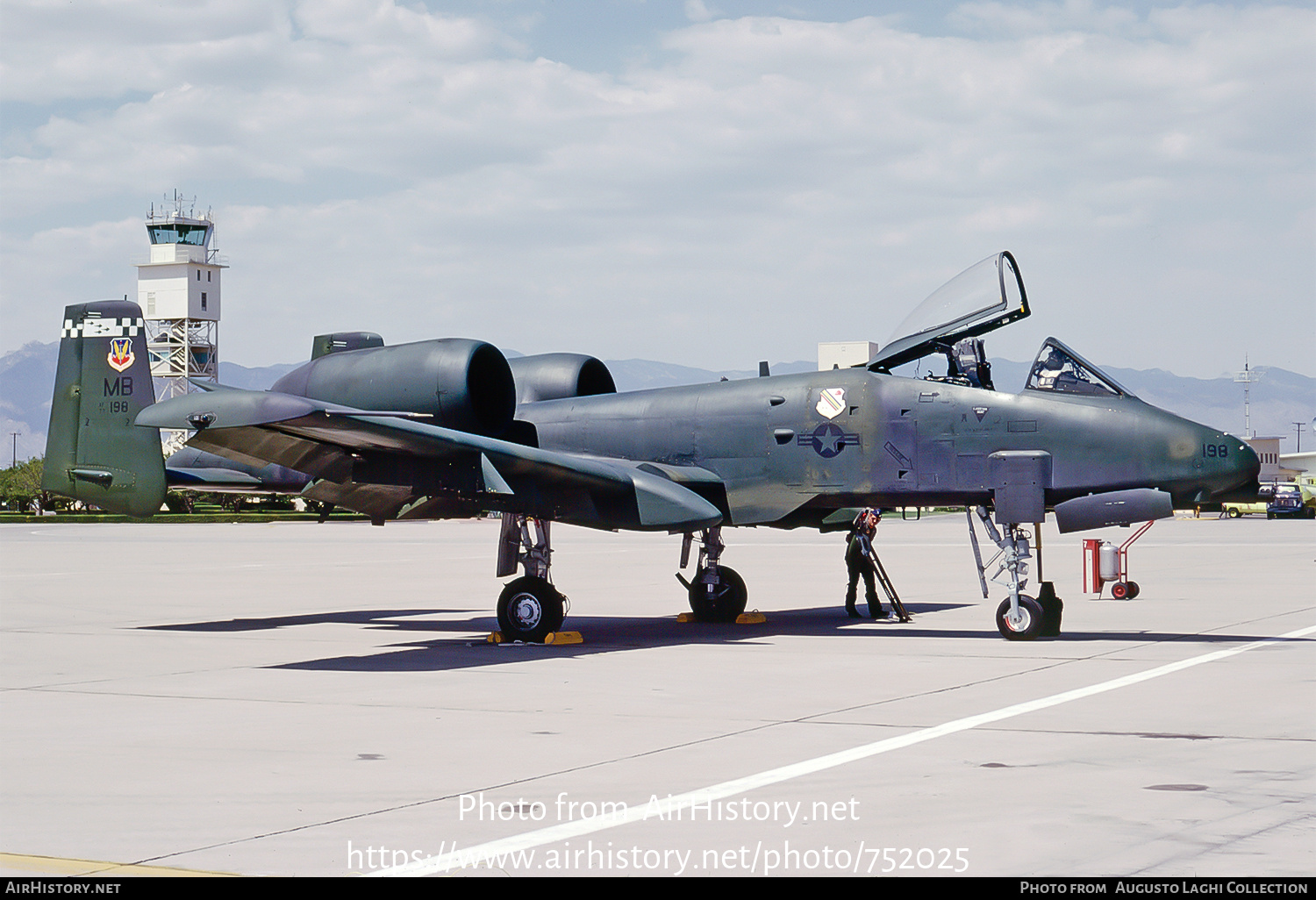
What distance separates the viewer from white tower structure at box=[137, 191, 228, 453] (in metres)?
148

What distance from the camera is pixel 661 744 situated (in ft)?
28.8

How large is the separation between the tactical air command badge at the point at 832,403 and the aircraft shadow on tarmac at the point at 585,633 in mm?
2712

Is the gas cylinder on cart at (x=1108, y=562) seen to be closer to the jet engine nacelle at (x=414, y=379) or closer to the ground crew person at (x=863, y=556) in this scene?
the ground crew person at (x=863, y=556)

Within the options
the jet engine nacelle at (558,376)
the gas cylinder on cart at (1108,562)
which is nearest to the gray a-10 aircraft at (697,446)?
the jet engine nacelle at (558,376)

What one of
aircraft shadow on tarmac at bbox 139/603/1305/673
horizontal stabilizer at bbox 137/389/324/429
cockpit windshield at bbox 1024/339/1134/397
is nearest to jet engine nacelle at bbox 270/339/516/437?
aircraft shadow on tarmac at bbox 139/603/1305/673

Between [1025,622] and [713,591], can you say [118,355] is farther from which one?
[1025,622]

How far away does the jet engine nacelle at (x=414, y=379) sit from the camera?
52.3 ft

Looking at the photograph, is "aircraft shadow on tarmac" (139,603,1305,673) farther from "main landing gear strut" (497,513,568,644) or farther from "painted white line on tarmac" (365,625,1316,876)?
"painted white line on tarmac" (365,625,1316,876)

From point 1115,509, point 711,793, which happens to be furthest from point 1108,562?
point 711,793

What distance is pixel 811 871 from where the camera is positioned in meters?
5.66

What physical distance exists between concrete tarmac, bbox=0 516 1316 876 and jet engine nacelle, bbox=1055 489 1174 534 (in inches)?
53.6

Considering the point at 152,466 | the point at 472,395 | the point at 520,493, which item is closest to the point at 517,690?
the point at 520,493

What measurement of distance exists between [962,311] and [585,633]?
237 inches
